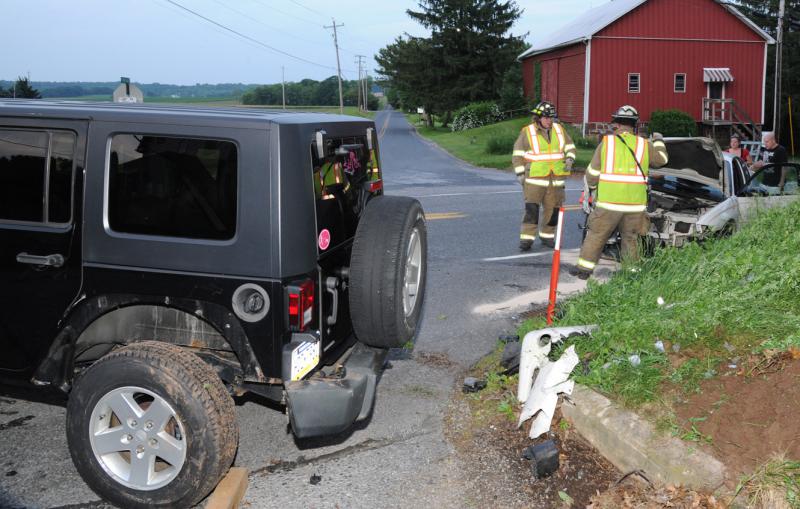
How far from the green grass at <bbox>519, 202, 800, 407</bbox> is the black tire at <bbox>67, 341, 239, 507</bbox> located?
2.17 meters

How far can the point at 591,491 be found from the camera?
4141 mm

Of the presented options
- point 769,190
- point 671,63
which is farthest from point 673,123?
point 769,190

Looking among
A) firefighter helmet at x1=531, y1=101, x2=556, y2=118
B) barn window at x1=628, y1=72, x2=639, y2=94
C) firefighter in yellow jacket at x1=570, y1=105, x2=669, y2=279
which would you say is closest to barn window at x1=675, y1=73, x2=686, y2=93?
barn window at x1=628, y1=72, x2=639, y2=94

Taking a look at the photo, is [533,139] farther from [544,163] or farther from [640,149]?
[640,149]

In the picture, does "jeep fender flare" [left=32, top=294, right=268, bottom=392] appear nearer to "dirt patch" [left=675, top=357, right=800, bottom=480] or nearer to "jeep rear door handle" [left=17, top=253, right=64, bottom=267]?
"jeep rear door handle" [left=17, top=253, right=64, bottom=267]

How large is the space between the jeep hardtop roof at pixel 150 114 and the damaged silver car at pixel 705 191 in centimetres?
575

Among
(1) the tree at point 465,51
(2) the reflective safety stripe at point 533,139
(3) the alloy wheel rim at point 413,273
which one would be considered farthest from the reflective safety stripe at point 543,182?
(1) the tree at point 465,51

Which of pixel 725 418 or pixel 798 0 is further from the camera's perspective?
pixel 798 0

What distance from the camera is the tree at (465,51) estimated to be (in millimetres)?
57281

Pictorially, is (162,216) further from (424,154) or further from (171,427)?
(424,154)

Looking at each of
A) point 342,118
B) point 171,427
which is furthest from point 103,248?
point 342,118

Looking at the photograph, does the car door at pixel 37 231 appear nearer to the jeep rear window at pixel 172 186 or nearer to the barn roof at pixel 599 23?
the jeep rear window at pixel 172 186

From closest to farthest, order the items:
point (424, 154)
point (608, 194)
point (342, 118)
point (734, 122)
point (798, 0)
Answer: point (342, 118), point (608, 194), point (424, 154), point (734, 122), point (798, 0)

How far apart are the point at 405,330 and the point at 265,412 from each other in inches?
53.4
